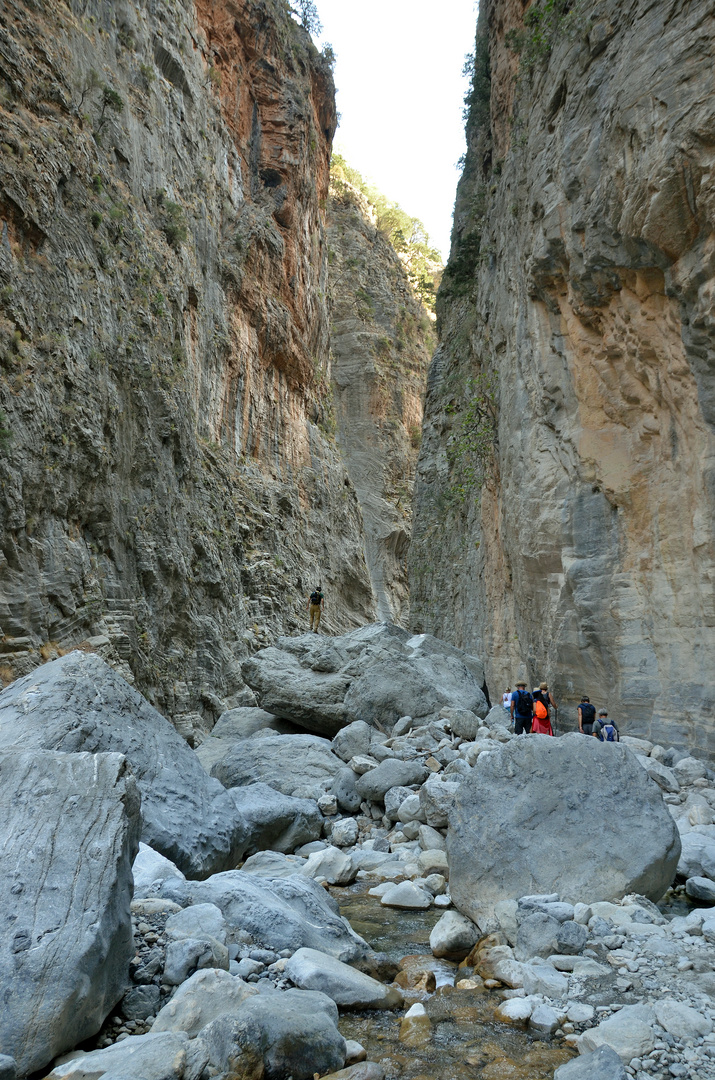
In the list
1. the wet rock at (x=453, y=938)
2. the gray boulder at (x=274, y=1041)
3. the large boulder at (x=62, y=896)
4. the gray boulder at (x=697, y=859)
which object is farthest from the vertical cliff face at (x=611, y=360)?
the large boulder at (x=62, y=896)

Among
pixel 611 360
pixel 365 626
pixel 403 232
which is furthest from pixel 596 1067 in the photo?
pixel 403 232

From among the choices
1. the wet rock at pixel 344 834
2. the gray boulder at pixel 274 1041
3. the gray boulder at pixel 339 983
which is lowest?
the wet rock at pixel 344 834

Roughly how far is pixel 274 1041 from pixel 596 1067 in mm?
1471

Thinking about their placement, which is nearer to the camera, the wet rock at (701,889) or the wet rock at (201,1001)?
the wet rock at (201,1001)

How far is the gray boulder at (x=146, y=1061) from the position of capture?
3.12m

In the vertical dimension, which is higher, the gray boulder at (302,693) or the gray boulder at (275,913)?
the gray boulder at (302,693)

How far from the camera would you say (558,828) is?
18.2 ft

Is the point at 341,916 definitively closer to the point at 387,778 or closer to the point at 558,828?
the point at 558,828

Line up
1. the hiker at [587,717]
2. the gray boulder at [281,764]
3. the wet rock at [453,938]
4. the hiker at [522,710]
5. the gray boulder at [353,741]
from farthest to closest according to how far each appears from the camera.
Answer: the gray boulder at [353,741], the hiker at [522,710], the gray boulder at [281,764], the hiker at [587,717], the wet rock at [453,938]

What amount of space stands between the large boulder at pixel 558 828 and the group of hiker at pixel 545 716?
3.51 m

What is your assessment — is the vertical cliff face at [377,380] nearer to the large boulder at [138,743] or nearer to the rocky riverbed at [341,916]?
the large boulder at [138,743]

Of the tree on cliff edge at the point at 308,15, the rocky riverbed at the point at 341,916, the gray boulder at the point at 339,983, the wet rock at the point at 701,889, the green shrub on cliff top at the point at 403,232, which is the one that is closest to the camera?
the rocky riverbed at the point at 341,916

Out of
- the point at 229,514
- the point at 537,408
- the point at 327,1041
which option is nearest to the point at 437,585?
the point at 229,514

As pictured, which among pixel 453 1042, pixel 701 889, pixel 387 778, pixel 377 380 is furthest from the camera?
pixel 377 380
